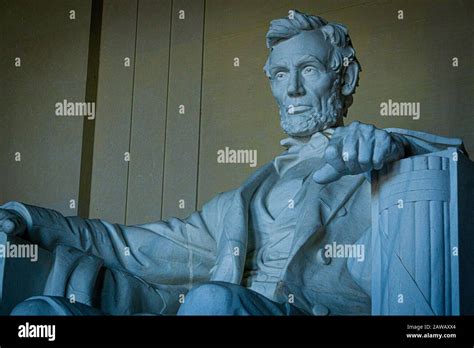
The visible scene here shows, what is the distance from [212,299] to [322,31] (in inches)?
57.7

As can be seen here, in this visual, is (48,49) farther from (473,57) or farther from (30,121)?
(473,57)

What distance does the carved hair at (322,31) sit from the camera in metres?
→ 4.69

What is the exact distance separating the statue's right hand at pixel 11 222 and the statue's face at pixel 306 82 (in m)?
0.93

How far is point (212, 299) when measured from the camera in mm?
3502

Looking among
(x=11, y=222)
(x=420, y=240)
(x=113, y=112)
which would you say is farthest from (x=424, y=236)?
(x=113, y=112)

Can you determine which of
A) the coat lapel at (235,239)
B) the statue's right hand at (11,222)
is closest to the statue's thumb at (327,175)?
the coat lapel at (235,239)

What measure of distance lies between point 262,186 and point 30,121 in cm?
180

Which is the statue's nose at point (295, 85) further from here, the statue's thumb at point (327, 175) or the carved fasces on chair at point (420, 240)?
the carved fasces on chair at point (420, 240)

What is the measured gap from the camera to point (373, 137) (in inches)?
151

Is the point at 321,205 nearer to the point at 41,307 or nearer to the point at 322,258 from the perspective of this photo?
the point at 322,258

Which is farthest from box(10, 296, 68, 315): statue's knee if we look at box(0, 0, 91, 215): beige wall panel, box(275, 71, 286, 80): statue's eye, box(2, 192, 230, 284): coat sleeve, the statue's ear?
box(0, 0, 91, 215): beige wall panel
